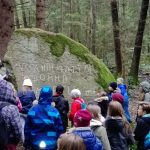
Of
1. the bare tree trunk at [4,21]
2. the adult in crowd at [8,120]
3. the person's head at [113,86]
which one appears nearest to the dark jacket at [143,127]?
the adult in crowd at [8,120]

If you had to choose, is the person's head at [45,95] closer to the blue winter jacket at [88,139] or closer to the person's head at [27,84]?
the blue winter jacket at [88,139]

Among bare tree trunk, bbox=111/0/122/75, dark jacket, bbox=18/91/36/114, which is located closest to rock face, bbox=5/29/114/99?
bare tree trunk, bbox=111/0/122/75

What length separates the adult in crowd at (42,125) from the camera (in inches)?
252

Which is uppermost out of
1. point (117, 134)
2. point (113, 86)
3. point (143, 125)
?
point (113, 86)

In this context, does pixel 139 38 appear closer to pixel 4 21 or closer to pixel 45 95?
pixel 4 21

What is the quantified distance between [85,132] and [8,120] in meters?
1.12

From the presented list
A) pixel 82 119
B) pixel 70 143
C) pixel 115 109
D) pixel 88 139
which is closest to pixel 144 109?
pixel 115 109

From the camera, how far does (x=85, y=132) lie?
5.25 metres

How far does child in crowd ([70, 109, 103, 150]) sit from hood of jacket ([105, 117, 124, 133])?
142 cm

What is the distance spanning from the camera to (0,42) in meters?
10.0

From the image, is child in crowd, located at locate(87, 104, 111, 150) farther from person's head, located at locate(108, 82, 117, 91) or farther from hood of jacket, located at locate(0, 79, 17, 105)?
person's head, located at locate(108, 82, 117, 91)

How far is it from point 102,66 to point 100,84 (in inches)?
27.1

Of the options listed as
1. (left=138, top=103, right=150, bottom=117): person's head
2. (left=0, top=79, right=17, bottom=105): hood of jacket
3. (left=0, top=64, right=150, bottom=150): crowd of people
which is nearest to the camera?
(left=0, top=64, right=150, bottom=150): crowd of people

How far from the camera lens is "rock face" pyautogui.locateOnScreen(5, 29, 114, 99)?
13.3m
